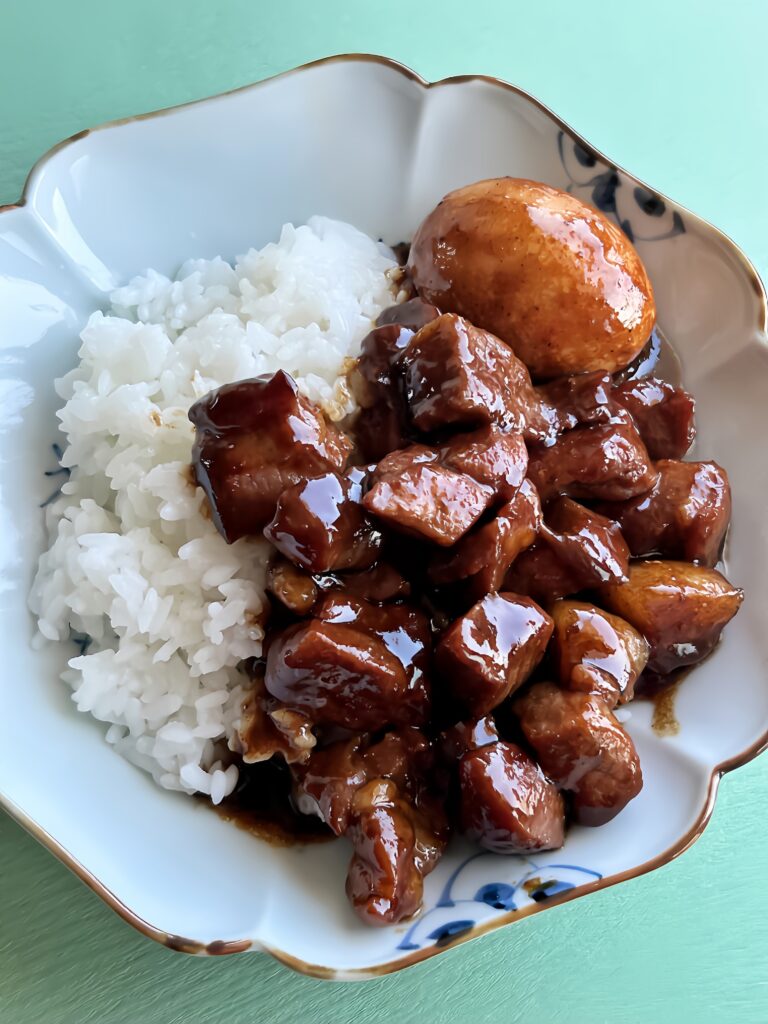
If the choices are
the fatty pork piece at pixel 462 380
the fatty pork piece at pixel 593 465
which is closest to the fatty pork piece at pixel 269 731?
the fatty pork piece at pixel 462 380

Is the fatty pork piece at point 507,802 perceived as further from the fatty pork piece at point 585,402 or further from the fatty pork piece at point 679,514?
the fatty pork piece at point 585,402

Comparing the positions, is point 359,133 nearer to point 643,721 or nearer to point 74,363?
point 74,363

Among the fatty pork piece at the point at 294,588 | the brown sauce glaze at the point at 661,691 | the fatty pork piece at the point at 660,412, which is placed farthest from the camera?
the fatty pork piece at the point at 660,412

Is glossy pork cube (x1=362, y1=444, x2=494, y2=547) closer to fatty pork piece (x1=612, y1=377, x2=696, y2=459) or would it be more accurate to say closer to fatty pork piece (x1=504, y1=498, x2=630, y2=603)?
fatty pork piece (x1=504, y1=498, x2=630, y2=603)

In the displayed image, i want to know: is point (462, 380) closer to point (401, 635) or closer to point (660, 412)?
point (401, 635)

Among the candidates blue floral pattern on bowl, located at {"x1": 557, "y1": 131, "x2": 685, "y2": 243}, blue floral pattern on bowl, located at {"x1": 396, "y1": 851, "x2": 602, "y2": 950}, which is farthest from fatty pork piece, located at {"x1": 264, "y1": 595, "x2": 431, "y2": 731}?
blue floral pattern on bowl, located at {"x1": 557, "y1": 131, "x2": 685, "y2": 243}
